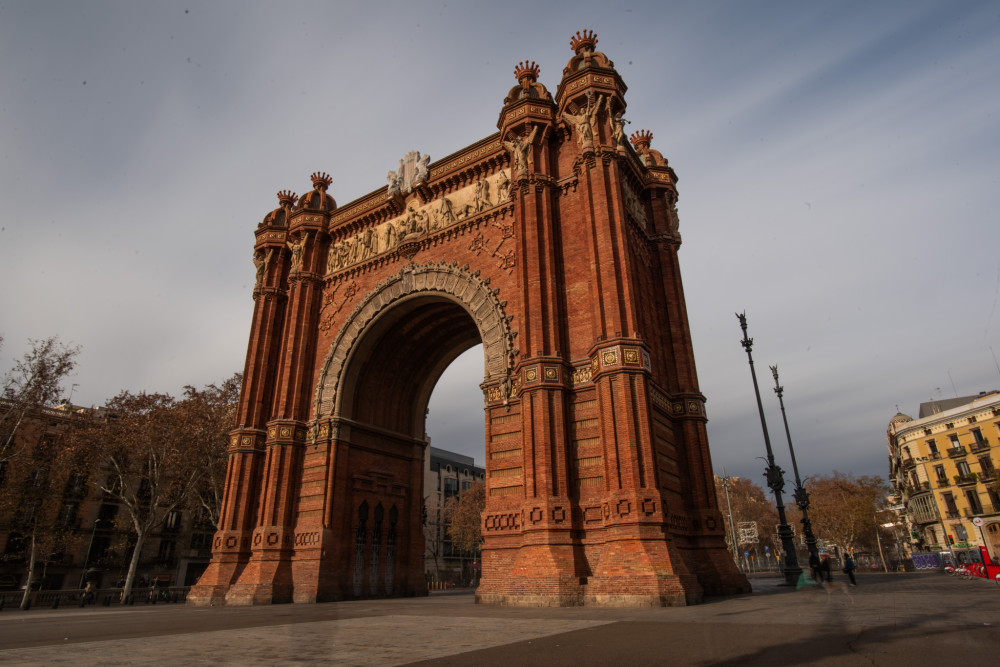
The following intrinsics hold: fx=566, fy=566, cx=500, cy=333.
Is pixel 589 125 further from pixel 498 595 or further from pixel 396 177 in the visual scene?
pixel 498 595

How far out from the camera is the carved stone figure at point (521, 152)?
66.1 ft

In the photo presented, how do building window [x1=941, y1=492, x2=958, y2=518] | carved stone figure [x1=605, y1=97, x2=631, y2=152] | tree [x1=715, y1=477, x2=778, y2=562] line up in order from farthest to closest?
tree [x1=715, y1=477, x2=778, y2=562]
building window [x1=941, y1=492, x2=958, y2=518]
carved stone figure [x1=605, y1=97, x2=631, y2=152]

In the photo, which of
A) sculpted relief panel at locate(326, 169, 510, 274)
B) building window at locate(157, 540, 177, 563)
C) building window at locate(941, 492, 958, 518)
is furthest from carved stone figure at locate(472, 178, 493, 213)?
building window at locate(941, 492, 958, 518)

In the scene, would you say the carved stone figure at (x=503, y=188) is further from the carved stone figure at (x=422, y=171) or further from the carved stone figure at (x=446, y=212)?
the carved stone figure at (x=422, y=171)

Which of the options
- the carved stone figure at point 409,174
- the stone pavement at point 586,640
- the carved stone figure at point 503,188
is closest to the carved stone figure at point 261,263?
the carved stone figure at point 409,174

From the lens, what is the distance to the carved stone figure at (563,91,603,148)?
19.3 metres

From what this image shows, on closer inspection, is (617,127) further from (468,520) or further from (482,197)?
(468,520)

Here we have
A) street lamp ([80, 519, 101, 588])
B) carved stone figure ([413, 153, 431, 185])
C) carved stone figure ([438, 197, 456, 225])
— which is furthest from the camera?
street lamp ([80, 519, 101, 588])

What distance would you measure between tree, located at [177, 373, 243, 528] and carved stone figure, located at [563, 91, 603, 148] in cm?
2225

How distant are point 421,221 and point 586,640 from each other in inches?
751

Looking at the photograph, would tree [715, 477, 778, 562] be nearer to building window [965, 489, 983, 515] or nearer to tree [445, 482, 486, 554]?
building window [965, 489, 983, 515]

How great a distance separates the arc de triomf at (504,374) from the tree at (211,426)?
29.7 feet

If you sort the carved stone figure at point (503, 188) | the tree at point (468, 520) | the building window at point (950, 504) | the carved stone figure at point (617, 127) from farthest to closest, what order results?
the tree at point (468, 520)
the building window at point (950, 504)
the carved stone figure at point (503, 188)
the carved stone figure at point (617, 127)

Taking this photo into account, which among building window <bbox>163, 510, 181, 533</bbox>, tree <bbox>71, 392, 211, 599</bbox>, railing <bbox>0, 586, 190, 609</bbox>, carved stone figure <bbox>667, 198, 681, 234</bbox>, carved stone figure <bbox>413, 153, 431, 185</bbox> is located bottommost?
railing <bbox>0, 586, 190, 609</bbox>
